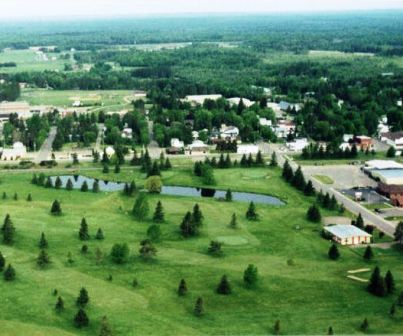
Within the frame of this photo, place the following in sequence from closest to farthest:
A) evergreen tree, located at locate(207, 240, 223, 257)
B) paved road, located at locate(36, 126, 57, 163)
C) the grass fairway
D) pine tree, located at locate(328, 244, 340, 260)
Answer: the grass fairway → pine tree, located at locate(328, 244, 340, 260) → evergreen tree, located at locate(207, 240, 223, 257) → paved road, located at locate(36, 126, 57, 163)

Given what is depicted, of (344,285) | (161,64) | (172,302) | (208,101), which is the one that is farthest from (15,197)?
(161,64)

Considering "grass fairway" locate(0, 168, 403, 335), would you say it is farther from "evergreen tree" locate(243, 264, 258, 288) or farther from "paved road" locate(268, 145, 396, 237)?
"paved road" locate(268, 145, 396, 237)

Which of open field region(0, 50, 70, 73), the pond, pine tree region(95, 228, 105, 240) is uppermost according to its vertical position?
open field region(0, 50, 70, 73)

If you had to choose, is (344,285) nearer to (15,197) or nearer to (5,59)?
(15,197)

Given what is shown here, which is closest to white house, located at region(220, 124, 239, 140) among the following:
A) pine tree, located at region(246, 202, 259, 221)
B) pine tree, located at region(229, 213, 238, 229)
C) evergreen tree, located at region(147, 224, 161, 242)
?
pine tree, located at region(246, 202, 259, 221)

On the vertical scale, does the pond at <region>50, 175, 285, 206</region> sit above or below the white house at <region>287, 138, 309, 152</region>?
below

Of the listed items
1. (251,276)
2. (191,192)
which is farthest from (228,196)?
(251,276)

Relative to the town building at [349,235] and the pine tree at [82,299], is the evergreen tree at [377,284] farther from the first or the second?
the pine tree at [82,299]
